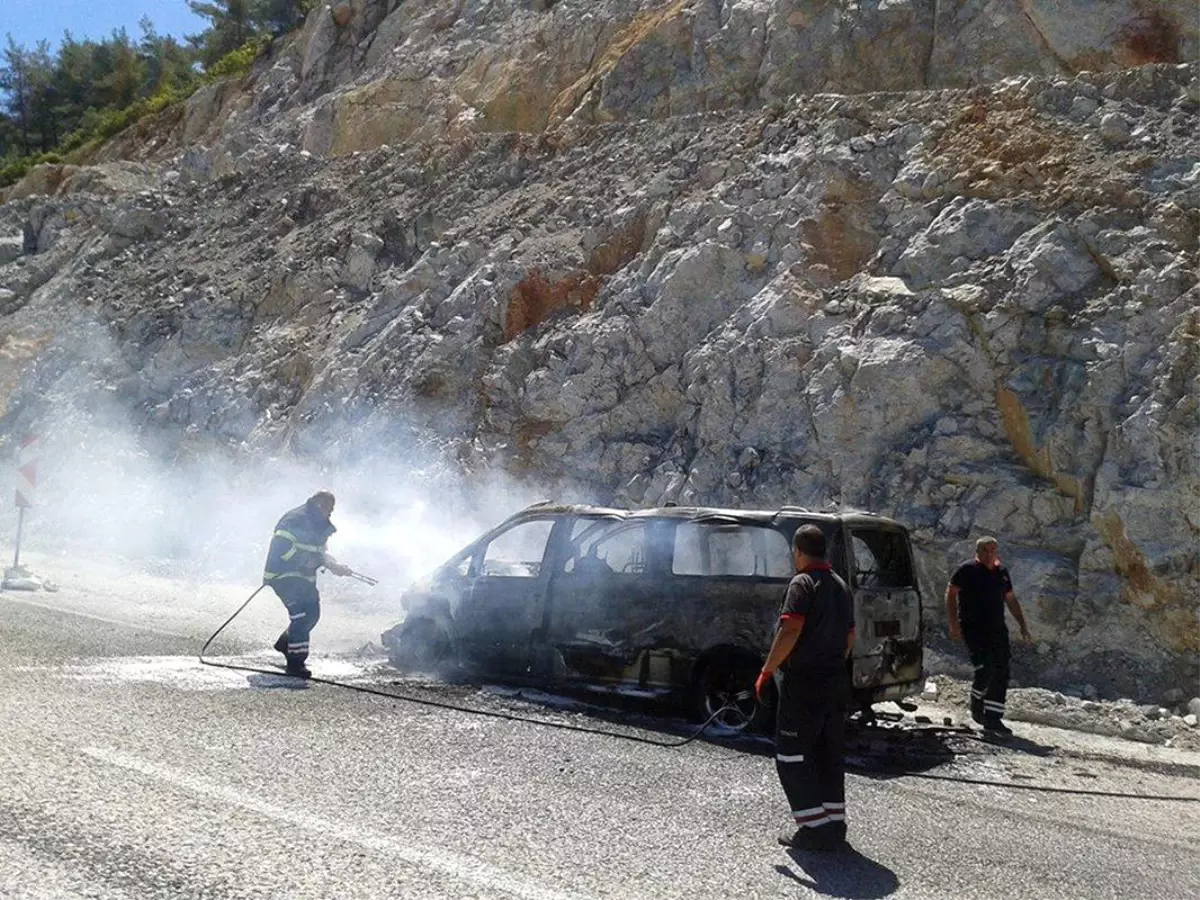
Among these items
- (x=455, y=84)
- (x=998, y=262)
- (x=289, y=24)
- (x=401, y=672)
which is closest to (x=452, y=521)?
(x=401, y=672)

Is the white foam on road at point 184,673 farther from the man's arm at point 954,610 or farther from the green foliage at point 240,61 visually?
the green foliage at point 240,61

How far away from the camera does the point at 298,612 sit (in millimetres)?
9383

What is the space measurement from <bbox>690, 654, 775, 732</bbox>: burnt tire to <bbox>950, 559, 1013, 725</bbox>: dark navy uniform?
2.04m

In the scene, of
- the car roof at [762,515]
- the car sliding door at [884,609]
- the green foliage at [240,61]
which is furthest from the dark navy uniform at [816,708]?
the green foliage at [240,61]

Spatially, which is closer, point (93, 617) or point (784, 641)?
point (784, 641)

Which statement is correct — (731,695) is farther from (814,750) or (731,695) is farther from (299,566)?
(299,566)

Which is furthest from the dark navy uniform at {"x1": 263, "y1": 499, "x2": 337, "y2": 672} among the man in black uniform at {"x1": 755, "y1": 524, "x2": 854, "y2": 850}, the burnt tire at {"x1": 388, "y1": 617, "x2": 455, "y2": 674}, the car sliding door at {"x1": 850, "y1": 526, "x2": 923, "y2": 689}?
the man in black uniform at {"x1": 755, "y1": 524, "x2": 854, "y2": 850}

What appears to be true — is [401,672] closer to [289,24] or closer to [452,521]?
[452,521]

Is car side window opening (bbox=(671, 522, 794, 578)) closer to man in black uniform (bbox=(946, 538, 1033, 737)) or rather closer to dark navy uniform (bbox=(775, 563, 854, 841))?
man in black uniform (bbox=(946, 538, 1033, 737))

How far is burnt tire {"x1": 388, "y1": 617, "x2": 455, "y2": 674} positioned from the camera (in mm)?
→ 9711

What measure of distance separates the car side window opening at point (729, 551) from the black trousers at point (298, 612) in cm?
321

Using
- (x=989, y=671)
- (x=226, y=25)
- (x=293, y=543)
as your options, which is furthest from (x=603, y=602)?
(x=226, y=25)

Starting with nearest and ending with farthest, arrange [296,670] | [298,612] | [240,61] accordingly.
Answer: [296,670] < [298,612] < [240,61]

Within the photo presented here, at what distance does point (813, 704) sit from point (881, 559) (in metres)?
3.04
